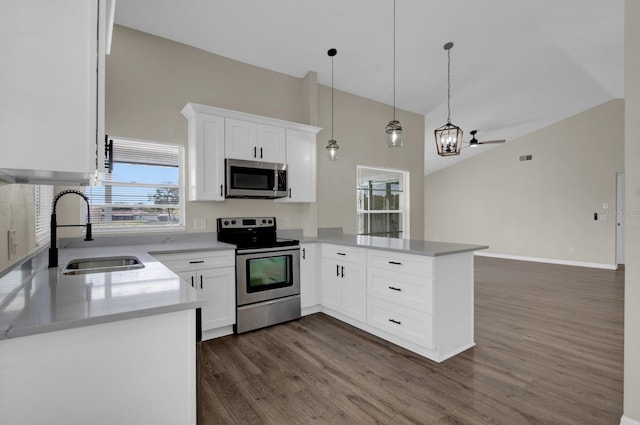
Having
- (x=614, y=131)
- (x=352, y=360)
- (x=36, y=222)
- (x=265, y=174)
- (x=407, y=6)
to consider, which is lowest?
(x=352, y=360)

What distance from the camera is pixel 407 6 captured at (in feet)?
10.8

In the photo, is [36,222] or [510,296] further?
[510,296]

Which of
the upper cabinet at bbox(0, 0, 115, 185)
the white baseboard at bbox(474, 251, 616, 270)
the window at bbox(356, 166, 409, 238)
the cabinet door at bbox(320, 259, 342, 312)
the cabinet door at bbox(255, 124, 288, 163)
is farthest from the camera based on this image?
the white baseboard at bbox(474, 251, 616, 270)

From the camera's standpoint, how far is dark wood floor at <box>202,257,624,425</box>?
1.95 m

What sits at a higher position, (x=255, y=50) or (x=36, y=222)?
(x=255, y=50)

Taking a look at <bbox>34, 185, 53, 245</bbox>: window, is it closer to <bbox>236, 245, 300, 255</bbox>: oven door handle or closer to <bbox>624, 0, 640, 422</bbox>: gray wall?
<bbox>236, 245, 300, 255</bbox>: oven door handle

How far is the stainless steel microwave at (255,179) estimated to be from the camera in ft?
11.3

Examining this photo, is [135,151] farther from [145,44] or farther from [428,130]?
[428,130]

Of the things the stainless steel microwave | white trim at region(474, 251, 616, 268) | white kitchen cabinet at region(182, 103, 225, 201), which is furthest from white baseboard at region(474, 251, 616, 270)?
white kitchen cabinet at region(182, 103, 225, 201)

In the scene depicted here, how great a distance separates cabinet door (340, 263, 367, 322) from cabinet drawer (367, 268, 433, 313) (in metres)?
0.10

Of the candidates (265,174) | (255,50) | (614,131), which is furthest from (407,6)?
(614,131)

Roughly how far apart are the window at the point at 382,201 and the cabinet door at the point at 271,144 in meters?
1.53

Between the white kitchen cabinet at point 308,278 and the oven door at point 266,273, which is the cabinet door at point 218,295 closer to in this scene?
the oven door at point 266,273

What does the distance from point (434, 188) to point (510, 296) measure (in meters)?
5.55
